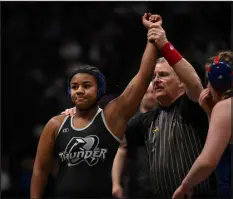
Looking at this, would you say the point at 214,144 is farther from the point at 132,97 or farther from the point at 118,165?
the point at 118,165

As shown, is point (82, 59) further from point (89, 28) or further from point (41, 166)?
point (41, 166)

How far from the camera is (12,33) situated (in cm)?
759

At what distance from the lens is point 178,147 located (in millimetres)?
3793

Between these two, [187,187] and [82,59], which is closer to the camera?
[187,187]

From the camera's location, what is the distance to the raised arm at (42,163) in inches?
150

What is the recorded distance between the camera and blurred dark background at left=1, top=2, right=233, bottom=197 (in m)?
6.61

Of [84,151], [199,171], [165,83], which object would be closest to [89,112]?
[84,151]

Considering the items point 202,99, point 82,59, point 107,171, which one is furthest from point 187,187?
point 82,59

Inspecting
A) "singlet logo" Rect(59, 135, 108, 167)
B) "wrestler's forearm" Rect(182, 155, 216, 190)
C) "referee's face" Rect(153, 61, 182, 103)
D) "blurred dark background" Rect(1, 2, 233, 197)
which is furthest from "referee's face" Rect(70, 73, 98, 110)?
"blurred dark background" Rect(1, 2, 233, 197)

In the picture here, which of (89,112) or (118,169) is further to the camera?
(118,169)

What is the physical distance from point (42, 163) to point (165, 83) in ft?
3.41

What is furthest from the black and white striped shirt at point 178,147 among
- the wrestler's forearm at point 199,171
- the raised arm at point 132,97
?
the wrestler's forearm at point 199,171

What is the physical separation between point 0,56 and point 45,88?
824 mm

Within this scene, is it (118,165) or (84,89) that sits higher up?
(84,89)
